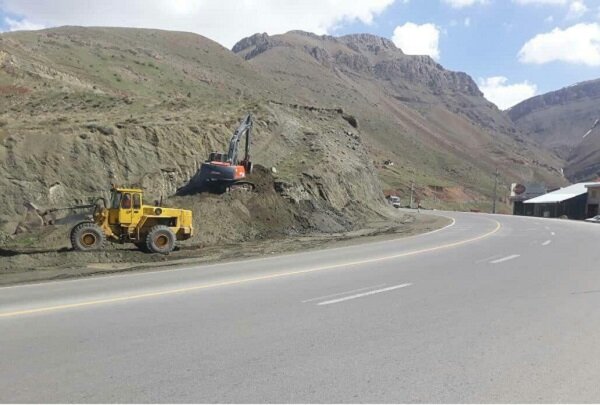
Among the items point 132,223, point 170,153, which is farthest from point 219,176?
point 132,223

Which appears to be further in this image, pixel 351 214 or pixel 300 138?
pixel 300 138

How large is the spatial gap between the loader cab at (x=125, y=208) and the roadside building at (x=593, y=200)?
6623cm

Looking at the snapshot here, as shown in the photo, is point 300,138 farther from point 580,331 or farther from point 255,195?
point 580,331

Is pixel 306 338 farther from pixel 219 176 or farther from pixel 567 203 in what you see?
pixel 567 203

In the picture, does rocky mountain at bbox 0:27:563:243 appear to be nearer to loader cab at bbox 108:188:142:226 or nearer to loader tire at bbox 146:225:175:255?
loader tire at bbox 146:225:175:255

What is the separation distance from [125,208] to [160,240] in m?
1.70

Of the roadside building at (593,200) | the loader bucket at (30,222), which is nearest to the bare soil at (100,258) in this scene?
the loader bucket at (30,222)

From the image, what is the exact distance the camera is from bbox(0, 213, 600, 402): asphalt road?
5320 mm

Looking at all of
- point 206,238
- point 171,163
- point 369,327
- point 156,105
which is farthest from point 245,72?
point 369,327

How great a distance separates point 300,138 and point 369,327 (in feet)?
111

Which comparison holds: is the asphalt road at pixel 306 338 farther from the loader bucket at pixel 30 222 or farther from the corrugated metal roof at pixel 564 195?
the corrugated metal roof at pixel 564 195

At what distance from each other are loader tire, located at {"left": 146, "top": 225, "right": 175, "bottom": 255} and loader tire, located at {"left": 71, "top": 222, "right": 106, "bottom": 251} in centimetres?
165

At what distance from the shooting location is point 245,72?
11362cm

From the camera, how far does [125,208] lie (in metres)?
20.6
